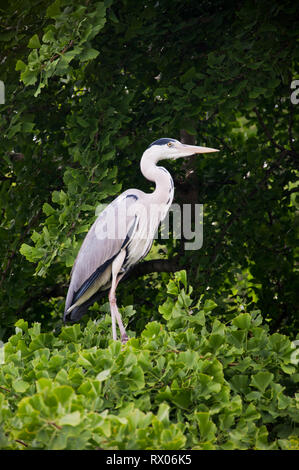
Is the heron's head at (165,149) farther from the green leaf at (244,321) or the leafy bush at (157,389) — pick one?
the green leaf at (244,321)

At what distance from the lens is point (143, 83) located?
495 centimetres

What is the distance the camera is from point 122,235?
371 centimetres

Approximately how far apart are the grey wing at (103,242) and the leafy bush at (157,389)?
32 centimetres

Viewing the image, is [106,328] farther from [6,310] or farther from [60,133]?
[60,133]

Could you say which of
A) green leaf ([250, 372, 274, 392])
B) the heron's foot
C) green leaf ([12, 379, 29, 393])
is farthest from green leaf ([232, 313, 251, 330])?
green leaf ([12, 379, 29, 393])

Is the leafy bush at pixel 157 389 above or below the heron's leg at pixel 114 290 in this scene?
below

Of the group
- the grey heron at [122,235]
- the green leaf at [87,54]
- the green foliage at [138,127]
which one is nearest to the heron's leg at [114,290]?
the grey heron at [122,235]

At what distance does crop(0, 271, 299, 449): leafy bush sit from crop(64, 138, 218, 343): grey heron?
0.28 meters

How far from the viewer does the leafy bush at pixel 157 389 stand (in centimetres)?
236

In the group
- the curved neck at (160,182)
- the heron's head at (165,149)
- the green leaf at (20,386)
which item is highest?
the heron's head at (165,149)

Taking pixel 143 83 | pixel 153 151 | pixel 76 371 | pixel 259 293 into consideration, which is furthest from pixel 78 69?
pixel 76 371

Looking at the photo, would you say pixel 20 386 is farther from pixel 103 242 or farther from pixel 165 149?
pixel 165 149

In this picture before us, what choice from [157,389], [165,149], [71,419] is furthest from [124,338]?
[71,419]

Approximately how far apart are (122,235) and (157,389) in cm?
103
